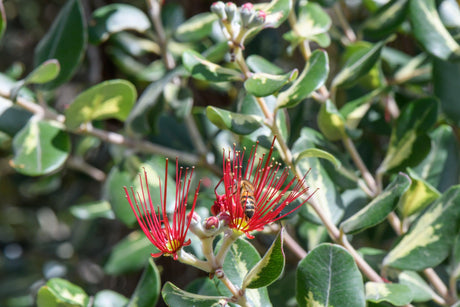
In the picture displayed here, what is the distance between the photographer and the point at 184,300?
679mm

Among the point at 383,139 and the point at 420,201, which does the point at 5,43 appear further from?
the point at 420,201

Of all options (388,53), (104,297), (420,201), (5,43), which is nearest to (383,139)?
(388,53)

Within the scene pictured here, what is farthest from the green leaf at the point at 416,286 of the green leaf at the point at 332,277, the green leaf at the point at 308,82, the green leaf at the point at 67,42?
the green leaf at the point at 67,42

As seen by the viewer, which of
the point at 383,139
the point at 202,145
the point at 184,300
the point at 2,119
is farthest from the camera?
the point at 383,139

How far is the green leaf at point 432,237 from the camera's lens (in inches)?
32.0

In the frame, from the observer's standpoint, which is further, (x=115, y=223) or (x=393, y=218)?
(x=115, y=223)

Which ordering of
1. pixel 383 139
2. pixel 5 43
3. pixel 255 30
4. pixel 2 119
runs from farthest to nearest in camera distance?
pixel 5 43 < pixel 383 139 < pixel 2 119 < pixel 255 30

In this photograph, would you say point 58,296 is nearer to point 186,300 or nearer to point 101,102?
point 186,300

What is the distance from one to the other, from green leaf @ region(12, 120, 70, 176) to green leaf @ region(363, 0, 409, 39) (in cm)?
60

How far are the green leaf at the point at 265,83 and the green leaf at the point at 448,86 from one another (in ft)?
1.28

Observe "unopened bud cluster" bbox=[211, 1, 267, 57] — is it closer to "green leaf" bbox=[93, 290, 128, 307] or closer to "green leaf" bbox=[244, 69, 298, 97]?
"green leaf" bbox=[244, 69, 298, 97]

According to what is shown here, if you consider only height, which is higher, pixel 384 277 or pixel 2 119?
pixel 2 119

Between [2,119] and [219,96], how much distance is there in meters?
0.65

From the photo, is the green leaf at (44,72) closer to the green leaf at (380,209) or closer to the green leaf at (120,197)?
the green leaf at (120,197)
